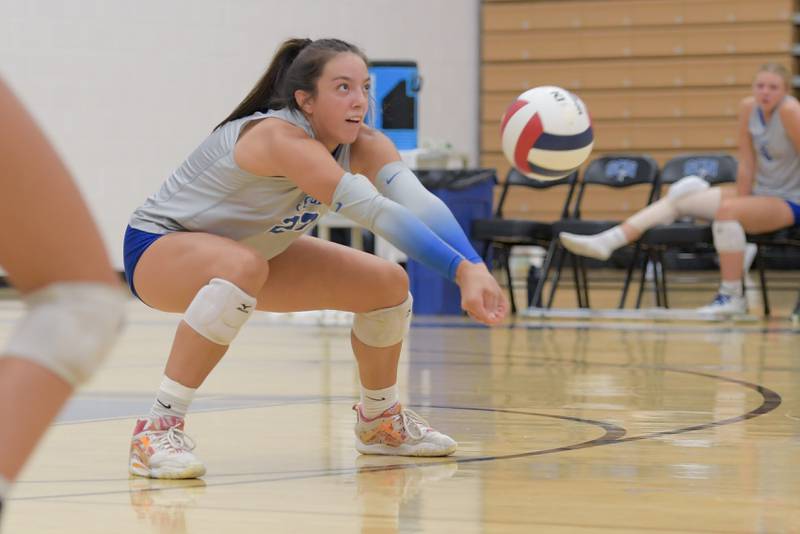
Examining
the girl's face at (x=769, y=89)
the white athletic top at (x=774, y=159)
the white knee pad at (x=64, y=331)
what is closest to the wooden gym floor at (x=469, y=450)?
the white knee pad at (x=64, y=331)

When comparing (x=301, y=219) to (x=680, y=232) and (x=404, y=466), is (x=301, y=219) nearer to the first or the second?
(x=404, y=466)

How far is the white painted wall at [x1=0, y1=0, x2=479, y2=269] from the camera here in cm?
1020

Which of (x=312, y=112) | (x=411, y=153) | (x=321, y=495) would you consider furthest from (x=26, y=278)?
(x=411, y=153)

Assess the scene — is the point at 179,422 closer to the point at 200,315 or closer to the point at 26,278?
the point at 200,315

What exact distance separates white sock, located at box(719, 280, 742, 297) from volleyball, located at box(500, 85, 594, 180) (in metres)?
3.05

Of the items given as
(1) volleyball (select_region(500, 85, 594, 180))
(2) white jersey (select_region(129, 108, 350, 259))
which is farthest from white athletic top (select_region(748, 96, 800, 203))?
(2) white jersey (select_region(129, 108, 350, 259))

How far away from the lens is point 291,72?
9.18ft

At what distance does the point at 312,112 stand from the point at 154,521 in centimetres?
98

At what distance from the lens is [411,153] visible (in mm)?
7578

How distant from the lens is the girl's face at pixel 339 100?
2715mm

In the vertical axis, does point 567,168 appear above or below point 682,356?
above

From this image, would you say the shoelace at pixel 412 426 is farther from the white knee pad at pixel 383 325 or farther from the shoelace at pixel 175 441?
the shoelace at pixel 175 441

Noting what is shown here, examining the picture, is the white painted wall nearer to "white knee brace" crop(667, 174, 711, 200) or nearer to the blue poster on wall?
the blue poster on wall

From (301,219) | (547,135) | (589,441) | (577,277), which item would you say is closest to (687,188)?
(577,277)
